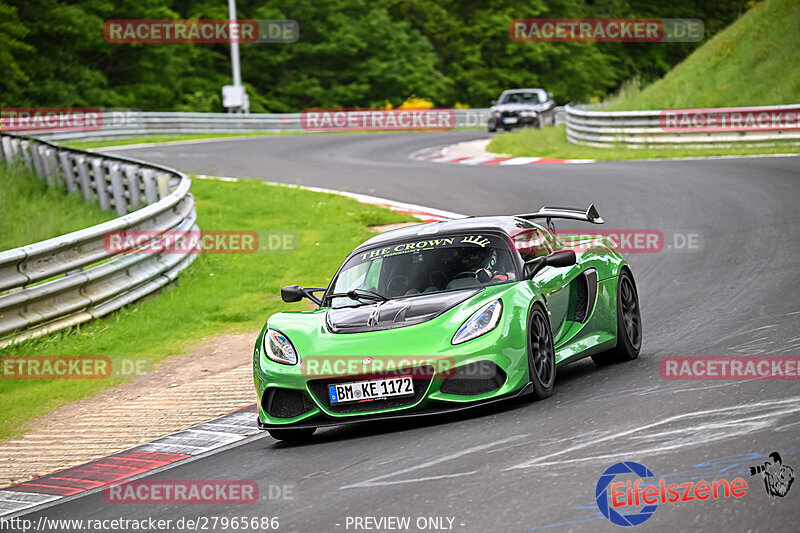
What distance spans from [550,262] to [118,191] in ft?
37.9

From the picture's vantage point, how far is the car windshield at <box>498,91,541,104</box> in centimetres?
4072

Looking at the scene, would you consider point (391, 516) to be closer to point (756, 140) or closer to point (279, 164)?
point (756, 140)

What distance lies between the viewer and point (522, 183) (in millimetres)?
21719

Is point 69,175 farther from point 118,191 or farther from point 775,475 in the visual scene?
point 775,475

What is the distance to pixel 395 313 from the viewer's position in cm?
771

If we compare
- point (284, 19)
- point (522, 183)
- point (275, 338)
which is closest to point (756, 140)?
point (522, 183)

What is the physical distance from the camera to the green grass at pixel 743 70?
2955 centimetres

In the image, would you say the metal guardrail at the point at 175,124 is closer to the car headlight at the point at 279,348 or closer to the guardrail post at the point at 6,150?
the guardrail post at the point at 6,150
